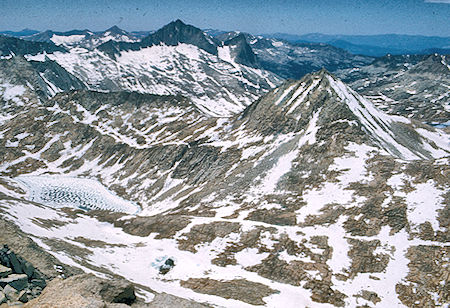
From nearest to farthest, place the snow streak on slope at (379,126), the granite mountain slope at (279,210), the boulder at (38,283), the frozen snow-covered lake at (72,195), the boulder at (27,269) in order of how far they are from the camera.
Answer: the boulder at (38,283) < the boulder at (27,269) < the granite mountain slope at (279,210) < the snow streak on slope at (379,126) < the frozen snow-covered lake at (72,195)

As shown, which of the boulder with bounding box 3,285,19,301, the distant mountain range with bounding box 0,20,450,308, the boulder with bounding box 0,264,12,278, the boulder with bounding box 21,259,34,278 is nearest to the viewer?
the boulder with bounding box 3,285,19,301

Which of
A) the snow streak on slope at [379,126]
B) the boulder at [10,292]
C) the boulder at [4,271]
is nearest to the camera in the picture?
the boulder at [10,292]

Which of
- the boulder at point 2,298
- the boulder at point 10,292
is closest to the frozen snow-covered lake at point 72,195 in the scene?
the boulder at point 10,292

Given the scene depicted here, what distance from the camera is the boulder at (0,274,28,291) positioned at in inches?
723

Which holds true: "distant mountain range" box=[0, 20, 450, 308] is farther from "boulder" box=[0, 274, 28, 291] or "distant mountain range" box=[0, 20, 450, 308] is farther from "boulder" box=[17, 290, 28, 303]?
"boulder" box=[17, 290, 28, 303]

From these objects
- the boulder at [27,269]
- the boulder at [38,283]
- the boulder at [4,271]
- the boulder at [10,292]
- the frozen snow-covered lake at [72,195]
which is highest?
the boulder at [4,271]

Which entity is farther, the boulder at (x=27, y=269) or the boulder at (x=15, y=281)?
the boulder at (x=27, y=269)

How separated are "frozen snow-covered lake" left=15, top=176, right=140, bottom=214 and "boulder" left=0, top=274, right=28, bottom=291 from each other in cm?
8354

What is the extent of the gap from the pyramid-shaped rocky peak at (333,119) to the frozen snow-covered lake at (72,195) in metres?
52.7

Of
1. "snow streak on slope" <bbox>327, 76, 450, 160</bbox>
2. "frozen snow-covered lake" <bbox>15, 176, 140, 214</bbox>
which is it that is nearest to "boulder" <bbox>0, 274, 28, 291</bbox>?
"frozen snow-covered lake" <bbox>15, 176, 140, 214</bbox>

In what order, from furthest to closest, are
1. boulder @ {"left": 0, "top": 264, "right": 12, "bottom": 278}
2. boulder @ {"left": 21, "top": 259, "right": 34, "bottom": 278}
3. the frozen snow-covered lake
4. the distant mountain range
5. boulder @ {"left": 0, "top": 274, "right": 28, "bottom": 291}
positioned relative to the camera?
the frozen snow-covered lake < the distant mountain range < boulder @ {"left": 21, "top": 259, "right": 34, "bottom": 278} < boulder @ {"left": 0, "top": 264, "right": 12, "bottom": 278} < boulder @ {"left": 0, "top": 274, "right": 28, "bottom": 291}

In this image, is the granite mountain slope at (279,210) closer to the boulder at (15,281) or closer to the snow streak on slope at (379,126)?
the snow streak on slope at (379,126)

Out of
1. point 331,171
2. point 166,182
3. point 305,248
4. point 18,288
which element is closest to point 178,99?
point 166,182

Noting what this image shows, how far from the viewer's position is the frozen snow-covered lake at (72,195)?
100188mm
